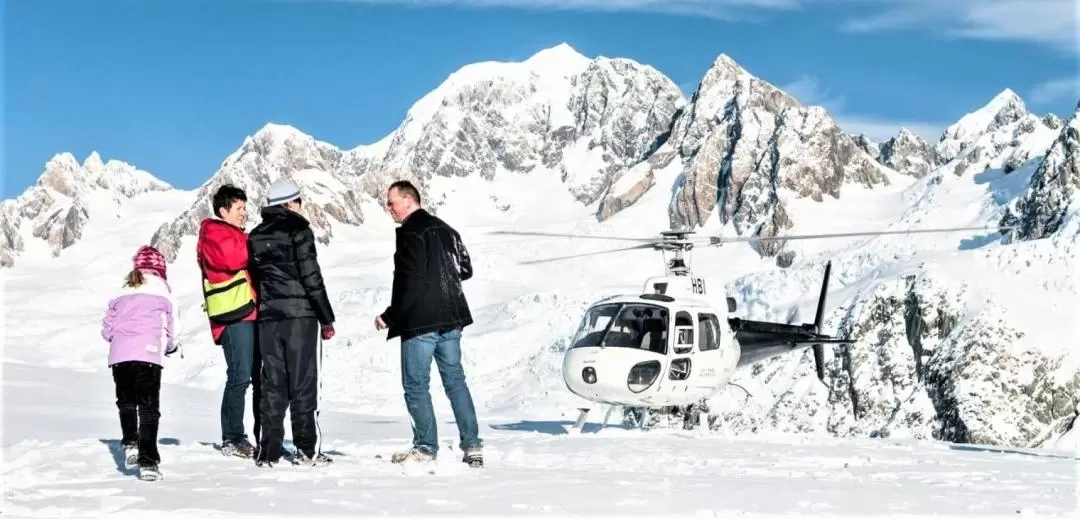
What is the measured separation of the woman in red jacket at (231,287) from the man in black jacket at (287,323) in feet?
0.65

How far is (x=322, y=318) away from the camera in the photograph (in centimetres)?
750

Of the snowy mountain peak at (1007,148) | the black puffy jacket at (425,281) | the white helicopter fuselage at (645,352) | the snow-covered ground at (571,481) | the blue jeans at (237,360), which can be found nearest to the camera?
the snow-covered ground at (571,481)

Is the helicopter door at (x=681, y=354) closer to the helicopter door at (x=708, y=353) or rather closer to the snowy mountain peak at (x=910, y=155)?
the helicopter door at (x=708, y=353)

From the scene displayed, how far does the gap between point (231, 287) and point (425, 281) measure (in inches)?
60.1

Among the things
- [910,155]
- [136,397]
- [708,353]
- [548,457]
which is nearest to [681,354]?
[708,353]

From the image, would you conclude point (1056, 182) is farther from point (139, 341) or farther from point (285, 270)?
point (139, 341)

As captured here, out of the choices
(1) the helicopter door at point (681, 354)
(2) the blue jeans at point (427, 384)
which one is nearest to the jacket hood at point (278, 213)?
(2) the blue jeans at point (427, 384)

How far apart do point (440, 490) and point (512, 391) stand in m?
49.2

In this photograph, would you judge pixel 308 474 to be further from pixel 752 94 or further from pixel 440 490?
pixel 752 94

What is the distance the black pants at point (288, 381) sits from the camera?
7523mm

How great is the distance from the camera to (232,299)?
784cm

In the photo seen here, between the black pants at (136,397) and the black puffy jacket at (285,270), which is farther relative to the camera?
the black puffy jacket at (285,270)

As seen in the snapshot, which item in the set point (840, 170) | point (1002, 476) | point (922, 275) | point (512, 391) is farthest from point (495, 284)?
point (1002, 476)

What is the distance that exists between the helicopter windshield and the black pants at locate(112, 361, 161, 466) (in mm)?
7247
